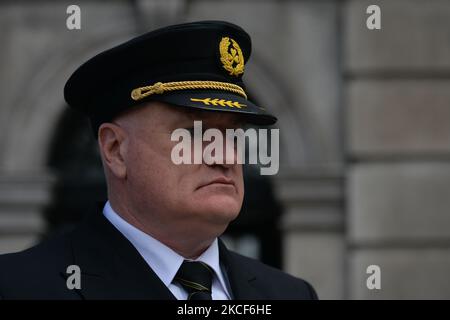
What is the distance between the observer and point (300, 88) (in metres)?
7.47

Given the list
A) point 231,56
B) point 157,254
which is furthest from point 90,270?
point 231,56

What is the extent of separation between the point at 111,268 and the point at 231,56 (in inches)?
30.0

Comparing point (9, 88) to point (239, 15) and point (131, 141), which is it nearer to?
point (239, 15)

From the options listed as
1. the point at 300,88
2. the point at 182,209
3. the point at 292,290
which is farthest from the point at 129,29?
the point at 182,209

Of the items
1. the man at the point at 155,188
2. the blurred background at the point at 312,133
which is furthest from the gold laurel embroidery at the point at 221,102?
the blurred background at the point at 312,133

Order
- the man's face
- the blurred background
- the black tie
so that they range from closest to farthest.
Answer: the man's face → the black tie → the blurred background

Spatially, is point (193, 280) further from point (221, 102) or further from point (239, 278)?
point (221, 102)

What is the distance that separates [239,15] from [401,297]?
2551 millimetres

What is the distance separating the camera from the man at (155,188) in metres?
2.61

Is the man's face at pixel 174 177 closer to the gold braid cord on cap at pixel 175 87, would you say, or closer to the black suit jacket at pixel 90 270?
the gold braid cord on cap at pixel 175 87

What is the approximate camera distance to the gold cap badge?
2.91 metres

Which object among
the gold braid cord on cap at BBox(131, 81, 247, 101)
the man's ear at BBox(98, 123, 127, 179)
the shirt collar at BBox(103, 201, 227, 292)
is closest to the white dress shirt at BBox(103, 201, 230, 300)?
the shirt collar at BBox(103, 201, 227, 292)

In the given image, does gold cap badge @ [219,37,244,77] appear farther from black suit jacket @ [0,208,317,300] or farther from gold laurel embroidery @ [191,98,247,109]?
black suit jacket @ [0,208,317,300]

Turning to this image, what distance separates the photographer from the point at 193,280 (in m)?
2.69
